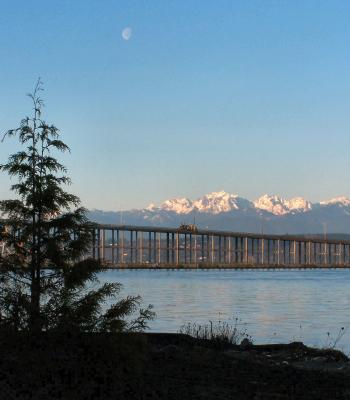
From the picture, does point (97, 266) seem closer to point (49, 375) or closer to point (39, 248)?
point (39, 248)

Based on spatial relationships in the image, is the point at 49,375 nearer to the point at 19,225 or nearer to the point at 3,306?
the point at 3,306

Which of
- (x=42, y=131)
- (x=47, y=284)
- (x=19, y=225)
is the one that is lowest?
(x=47, y=284)

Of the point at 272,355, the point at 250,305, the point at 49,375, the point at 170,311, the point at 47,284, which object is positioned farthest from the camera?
the point at 250,305

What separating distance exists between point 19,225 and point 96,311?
8.24 feet

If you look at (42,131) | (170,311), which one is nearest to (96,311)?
(42,131)

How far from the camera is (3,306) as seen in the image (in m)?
16.3

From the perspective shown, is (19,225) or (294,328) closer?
(19,225)

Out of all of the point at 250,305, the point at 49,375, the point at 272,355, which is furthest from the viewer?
the point at 250,305

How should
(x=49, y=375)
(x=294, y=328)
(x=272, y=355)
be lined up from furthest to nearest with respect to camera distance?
(x=294, y=328)
(x=272, y=355)
(x=49, y=375)

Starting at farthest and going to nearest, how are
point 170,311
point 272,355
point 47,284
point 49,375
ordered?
point 170,311 → point 272,355 → point 47,284 → point 49,375

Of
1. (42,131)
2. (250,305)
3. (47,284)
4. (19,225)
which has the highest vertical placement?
(42,131)

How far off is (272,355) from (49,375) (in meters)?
9.62

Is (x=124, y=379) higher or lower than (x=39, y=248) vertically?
lower

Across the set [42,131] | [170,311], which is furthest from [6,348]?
[170,311]
